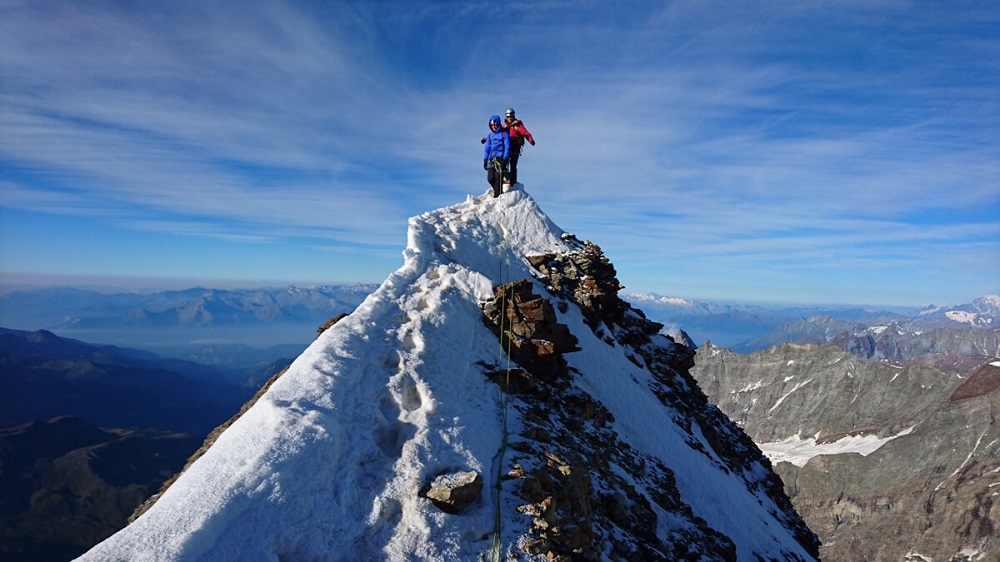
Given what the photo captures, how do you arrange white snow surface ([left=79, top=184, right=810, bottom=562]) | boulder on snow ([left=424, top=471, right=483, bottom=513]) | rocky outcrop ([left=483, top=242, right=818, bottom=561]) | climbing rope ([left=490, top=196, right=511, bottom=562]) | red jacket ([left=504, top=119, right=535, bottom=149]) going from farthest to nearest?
red jacket ([left=504, top=119, right=535, bottom=149]), rocky outcrop ([left=483, top=242, right=818, bottom=561]), boulder on snow ([left=424, top=471, right=483, bottom=513]), climbing rope ([left=490, top=196, right=511, bottom=562]), white snow surface ([left=79, top=184, right=810, bottom=562])

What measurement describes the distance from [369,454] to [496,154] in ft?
68.7

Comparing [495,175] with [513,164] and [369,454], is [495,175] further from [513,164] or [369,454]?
[369,454]

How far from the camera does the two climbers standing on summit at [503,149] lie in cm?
2675

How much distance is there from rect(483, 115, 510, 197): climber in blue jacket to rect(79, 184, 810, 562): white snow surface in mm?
10770

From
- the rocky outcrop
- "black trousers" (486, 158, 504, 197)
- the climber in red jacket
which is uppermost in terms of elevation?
the climber in red jacket

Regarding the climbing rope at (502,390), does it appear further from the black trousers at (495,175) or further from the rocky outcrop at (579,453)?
the black trousers at (495,175)

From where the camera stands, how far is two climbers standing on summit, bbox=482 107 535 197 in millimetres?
26750

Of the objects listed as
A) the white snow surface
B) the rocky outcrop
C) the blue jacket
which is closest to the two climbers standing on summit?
the blue jacket

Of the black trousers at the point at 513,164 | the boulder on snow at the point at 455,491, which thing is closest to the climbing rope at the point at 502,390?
the boulder on snow at the point at 455,491

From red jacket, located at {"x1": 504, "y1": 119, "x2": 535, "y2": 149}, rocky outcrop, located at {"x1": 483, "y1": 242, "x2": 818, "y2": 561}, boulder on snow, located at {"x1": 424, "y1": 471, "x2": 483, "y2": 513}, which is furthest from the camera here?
red jacket, located at {"x1": 504, "y1": 119, "x2": 535, "y2": 149}

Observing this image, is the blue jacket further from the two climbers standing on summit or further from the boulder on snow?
the boulder on snow

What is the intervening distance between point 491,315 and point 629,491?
292 inches

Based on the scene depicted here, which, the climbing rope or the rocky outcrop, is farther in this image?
the rocky outcrop

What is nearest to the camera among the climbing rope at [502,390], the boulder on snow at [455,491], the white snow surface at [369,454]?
the white snow surface at [369,454]
